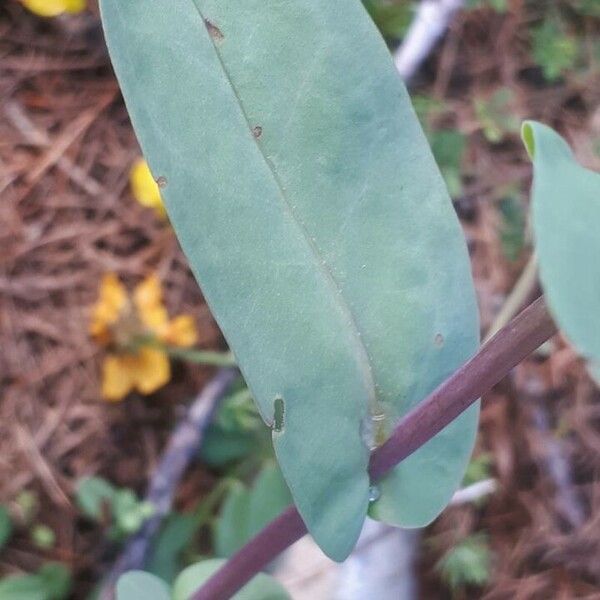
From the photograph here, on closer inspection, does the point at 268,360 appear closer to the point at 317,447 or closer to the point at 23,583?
the point at 317,447

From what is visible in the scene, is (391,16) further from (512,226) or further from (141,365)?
(141,365)

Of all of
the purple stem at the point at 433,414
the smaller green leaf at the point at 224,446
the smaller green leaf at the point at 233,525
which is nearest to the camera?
the purple stem at the point at 433,414

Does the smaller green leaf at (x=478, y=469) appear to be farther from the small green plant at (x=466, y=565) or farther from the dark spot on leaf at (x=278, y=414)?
the dark spot on leaf at (x=278, y=414)

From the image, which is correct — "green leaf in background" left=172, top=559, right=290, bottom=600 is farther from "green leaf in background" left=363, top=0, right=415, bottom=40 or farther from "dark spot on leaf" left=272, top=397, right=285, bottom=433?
"green leaf in background" left=363, top=0, right=415, bottom=40

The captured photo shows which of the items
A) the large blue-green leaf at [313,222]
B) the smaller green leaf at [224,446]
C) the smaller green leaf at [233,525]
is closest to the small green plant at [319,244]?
the large blue-green leaf at [313,222]

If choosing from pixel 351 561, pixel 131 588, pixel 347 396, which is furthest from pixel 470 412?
pixel 351 561

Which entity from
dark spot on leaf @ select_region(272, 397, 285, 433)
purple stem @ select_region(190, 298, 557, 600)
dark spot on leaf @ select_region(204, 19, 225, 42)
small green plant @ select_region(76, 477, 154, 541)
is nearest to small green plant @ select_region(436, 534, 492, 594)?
small green plant @ select_region(76, 477, 154, 541)
